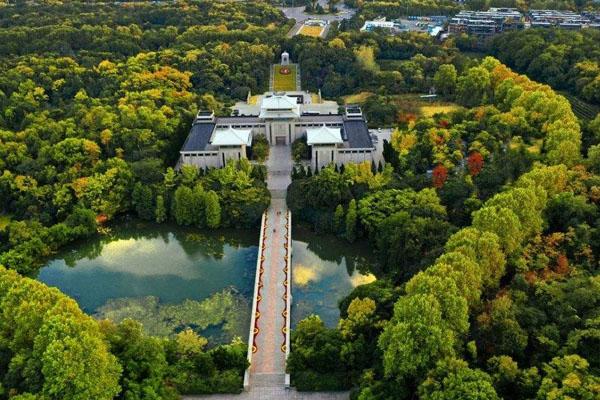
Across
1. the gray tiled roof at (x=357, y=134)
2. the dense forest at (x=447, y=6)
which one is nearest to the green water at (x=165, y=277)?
the gray tiled roof at (x=357, y=134)

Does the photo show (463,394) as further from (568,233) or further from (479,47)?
(479,47)

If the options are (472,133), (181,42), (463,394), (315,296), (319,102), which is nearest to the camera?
(463,394)

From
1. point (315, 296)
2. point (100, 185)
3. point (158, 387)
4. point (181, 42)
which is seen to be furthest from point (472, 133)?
point (181, 42)

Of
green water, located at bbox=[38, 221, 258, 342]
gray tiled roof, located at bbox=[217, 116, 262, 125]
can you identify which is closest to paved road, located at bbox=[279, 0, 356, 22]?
gray tiled roof, located at bbox=[217, 116, 262, 125]

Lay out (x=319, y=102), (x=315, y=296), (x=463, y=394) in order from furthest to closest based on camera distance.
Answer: (x=319, y=102) → (x=315, y=296) → (x=463, y=394)

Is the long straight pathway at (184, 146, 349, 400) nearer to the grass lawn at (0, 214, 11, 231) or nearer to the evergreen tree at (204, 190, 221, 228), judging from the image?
the evergreen tree at (204, 190, 221, 228)

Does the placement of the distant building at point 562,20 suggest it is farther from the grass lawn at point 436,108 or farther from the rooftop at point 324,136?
the rooftop at point 324,136

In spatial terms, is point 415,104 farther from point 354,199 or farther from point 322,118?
point 354,199
